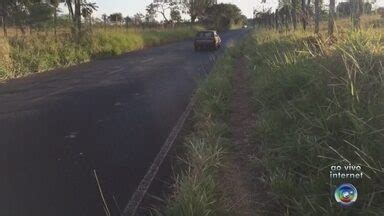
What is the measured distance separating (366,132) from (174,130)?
4.04 meters

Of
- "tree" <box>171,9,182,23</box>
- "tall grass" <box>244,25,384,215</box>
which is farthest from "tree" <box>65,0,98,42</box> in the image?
"tree" <box>171,9,182,23</box>

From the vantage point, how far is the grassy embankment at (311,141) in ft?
13.4

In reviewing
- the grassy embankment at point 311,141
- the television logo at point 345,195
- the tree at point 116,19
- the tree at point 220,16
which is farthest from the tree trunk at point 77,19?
the tree at point 220,16

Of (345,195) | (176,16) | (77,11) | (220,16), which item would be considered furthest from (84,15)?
(220,16)

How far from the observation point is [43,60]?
63.3 feet

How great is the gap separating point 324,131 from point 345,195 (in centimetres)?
117

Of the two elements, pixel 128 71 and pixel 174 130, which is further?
pixel 128 71

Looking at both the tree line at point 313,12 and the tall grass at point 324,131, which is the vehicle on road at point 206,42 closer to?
the tree line at point 313,12

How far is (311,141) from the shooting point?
15.9 feet

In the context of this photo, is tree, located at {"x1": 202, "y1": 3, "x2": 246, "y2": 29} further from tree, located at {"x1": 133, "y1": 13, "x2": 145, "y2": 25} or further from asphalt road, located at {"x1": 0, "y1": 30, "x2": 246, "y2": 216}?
asphalt road, located at {"x1": 0, "y1": 30, "x2": 246, "y2": 216}

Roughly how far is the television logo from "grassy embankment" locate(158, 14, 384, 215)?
5 centimetres

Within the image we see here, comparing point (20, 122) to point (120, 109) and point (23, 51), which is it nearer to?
point (120, 109)

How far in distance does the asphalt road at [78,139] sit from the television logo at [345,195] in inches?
85.6

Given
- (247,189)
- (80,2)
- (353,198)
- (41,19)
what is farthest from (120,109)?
(41,19)
